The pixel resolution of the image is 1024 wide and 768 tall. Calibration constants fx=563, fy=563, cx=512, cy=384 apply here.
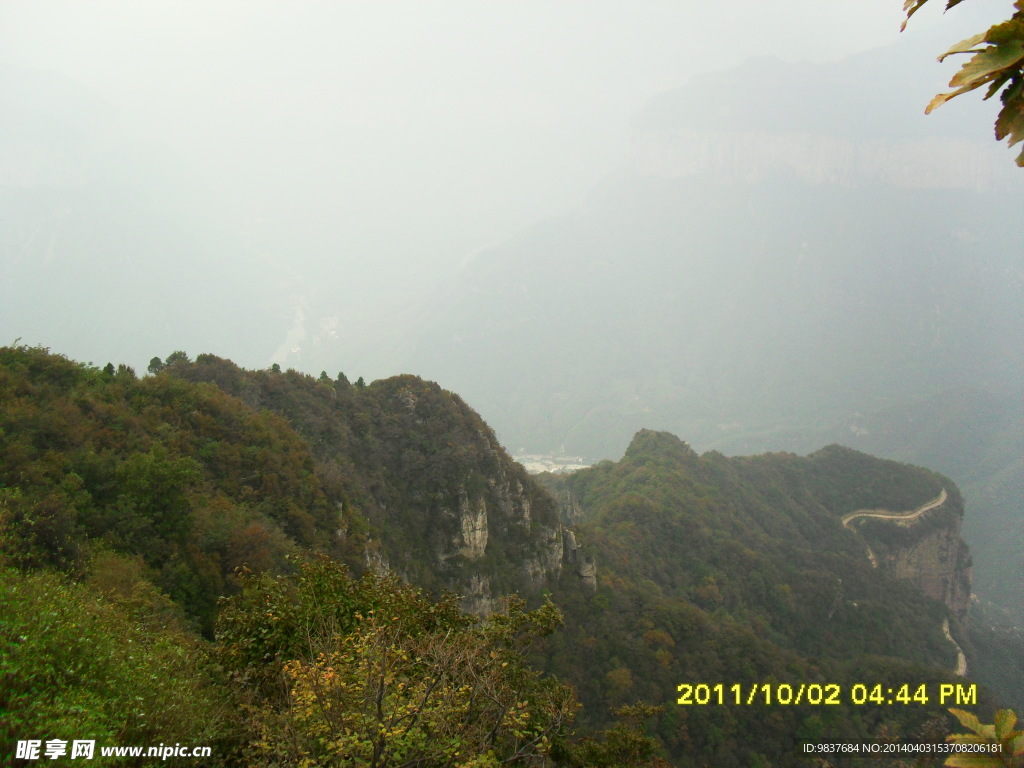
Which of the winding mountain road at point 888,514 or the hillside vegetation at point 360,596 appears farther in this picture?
the winding mountain road at point 888,514

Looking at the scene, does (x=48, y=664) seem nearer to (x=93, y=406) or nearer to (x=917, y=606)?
(x=93, y=406)

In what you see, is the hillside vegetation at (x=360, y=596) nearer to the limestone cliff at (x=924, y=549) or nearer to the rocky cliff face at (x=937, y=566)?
the limestone cliff at (x=924, y=549)

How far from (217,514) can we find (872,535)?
87724mm

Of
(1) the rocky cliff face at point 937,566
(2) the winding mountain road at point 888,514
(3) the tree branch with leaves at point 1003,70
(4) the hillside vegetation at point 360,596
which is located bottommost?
(1) the rocky cliff face at point 937,566

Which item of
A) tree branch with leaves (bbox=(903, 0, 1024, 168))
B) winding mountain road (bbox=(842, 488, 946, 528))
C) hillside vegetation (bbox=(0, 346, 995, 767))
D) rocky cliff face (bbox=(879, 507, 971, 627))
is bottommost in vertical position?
rocky cliff face (bbox=(879, 507, 971, 627))

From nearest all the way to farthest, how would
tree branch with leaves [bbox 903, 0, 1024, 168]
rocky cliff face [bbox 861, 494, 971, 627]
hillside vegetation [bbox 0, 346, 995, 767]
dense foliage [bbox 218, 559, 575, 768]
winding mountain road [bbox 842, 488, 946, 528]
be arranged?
tree branch with leaves [bbox 903, 0, 1024, 168] → dense foliage [bbox 218, 559, 575, 768] → hillside vegetation [bbox 0, 346, 995, 767] → rocky cliff face [bbox 861, 494, 971, 627] → winding mountain road [bbox 842, 488, 946, 528]

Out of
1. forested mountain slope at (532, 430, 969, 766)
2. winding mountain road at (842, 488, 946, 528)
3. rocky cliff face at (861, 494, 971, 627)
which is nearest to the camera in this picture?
forested mountain slope at (532, 430, 969, 766)

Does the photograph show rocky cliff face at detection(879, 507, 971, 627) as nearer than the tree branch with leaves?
No

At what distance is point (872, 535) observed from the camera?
79.9 meters

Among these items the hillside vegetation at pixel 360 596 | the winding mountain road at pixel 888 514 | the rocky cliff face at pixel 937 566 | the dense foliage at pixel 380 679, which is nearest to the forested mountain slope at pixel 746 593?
the hillside vegetation at pixel 360 596

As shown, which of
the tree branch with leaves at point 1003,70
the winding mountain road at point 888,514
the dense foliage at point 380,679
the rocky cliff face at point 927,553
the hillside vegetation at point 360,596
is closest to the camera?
the tree branch with leaves at point 1003,70

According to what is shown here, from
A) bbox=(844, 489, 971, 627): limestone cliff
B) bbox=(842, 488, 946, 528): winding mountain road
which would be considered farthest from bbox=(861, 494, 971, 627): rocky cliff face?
bbox=(842, 488, 946, 528): winding mountain road

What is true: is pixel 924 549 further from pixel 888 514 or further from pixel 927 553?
pixel 888 514

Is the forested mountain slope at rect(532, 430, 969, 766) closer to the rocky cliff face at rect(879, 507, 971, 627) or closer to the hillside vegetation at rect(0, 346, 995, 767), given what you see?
the hillside vegetation at rect(0, 346, 995, 767)
